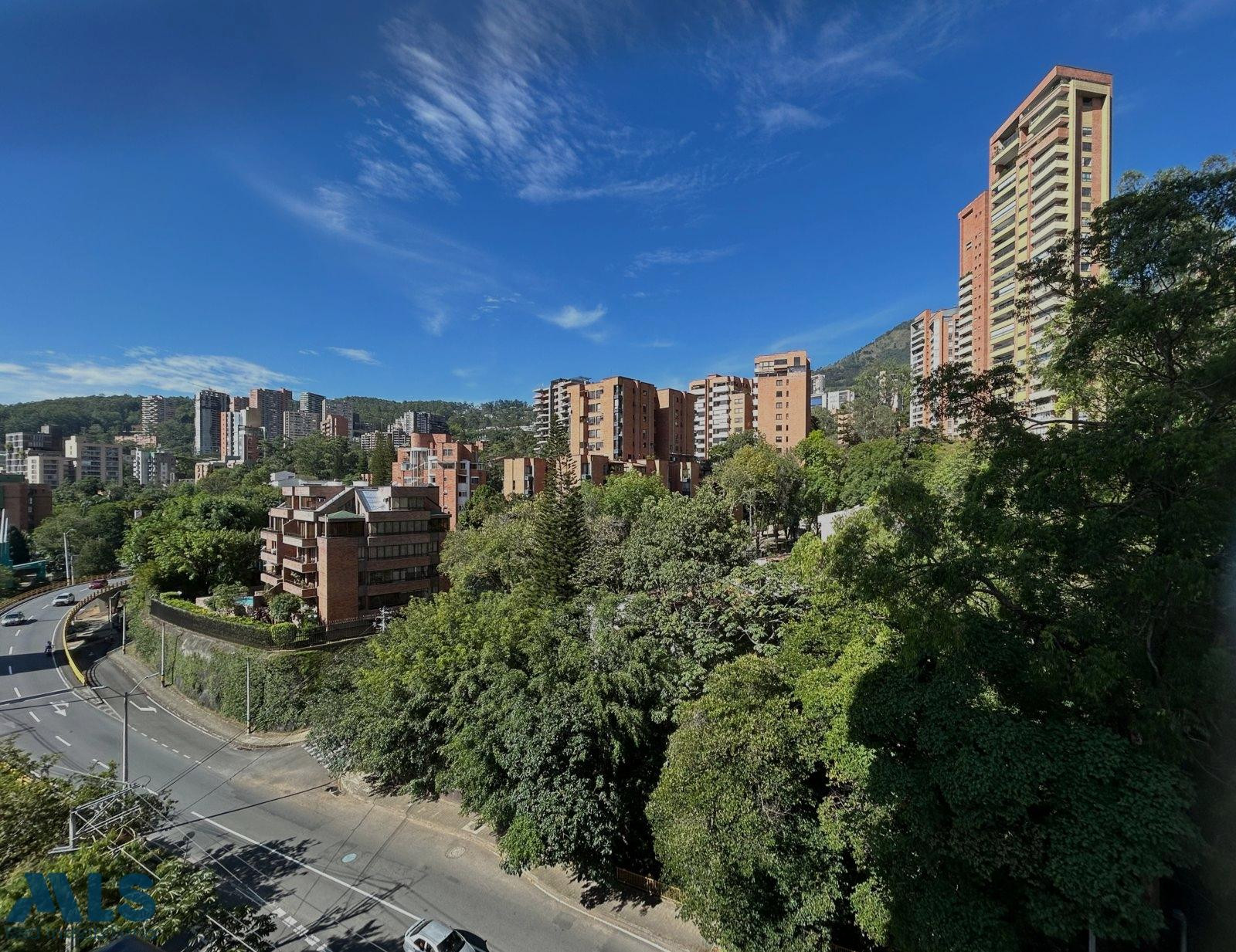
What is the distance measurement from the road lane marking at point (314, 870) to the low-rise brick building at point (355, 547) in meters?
9.50

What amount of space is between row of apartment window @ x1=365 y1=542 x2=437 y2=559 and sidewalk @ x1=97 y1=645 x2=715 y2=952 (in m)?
8.20

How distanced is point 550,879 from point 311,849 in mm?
6554

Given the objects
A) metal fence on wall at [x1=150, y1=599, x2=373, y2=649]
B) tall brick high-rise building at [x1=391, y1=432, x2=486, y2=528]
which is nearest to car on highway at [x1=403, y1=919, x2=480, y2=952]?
metal fence on wall at [x1=150, y1=599, x2=373, y2=649]

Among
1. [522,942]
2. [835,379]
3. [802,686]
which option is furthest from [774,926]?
[835,379]

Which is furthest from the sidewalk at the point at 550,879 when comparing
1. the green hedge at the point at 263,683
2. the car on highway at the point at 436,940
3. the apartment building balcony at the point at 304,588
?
the apartment building balcony at the point at 304,588

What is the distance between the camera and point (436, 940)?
9.96 m

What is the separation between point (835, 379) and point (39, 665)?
7945 inches

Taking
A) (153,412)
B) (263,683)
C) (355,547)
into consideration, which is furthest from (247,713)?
(153,412)

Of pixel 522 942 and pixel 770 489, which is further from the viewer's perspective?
pixel 770 489

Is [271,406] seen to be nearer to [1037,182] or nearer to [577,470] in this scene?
[577,470]

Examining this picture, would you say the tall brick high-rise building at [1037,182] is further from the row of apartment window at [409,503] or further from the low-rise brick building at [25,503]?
the low-rise brick building at [25,503]

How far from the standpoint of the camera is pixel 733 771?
916 cm

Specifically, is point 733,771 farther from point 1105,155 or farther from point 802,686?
point 1105,155

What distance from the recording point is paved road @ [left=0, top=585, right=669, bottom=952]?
11.0 metres
